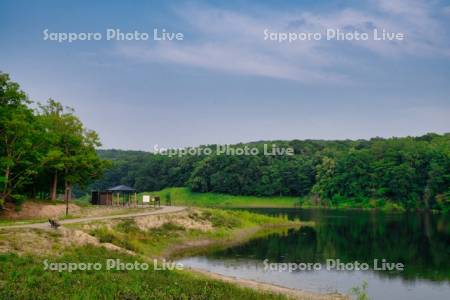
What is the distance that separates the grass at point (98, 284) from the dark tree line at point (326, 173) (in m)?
96.9

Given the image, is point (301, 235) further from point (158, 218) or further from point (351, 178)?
point (351, 178)

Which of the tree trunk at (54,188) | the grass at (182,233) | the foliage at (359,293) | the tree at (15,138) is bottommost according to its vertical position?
the foliage at (359,293)

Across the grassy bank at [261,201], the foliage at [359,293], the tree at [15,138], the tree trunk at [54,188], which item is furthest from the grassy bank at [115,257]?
the grassy bank at [261,201]

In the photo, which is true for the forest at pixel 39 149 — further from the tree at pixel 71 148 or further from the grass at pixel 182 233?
the grass at pixel 182 233

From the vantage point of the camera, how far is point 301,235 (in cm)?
5825

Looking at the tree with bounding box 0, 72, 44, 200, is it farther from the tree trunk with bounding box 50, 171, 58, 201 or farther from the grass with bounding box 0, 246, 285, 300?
the grass with bounding box 0, 246, 285, 300

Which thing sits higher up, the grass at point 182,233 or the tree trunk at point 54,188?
the tree trunk at point 54,188

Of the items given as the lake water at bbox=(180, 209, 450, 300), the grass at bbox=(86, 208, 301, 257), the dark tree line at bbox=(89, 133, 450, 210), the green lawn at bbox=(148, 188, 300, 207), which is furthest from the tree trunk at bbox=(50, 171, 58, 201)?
the dark tree line at bbox=(89, 133, 450, 210)

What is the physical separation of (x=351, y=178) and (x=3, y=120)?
9812cm

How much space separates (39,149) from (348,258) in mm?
33416

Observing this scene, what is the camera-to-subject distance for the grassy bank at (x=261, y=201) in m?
121

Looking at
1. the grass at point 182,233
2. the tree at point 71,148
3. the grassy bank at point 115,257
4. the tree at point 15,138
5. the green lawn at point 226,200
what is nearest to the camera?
the grassy bank at point 115,257

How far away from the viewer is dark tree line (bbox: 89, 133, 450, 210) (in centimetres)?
11888

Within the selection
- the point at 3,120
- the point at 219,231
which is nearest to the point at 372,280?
the point at 219,231
